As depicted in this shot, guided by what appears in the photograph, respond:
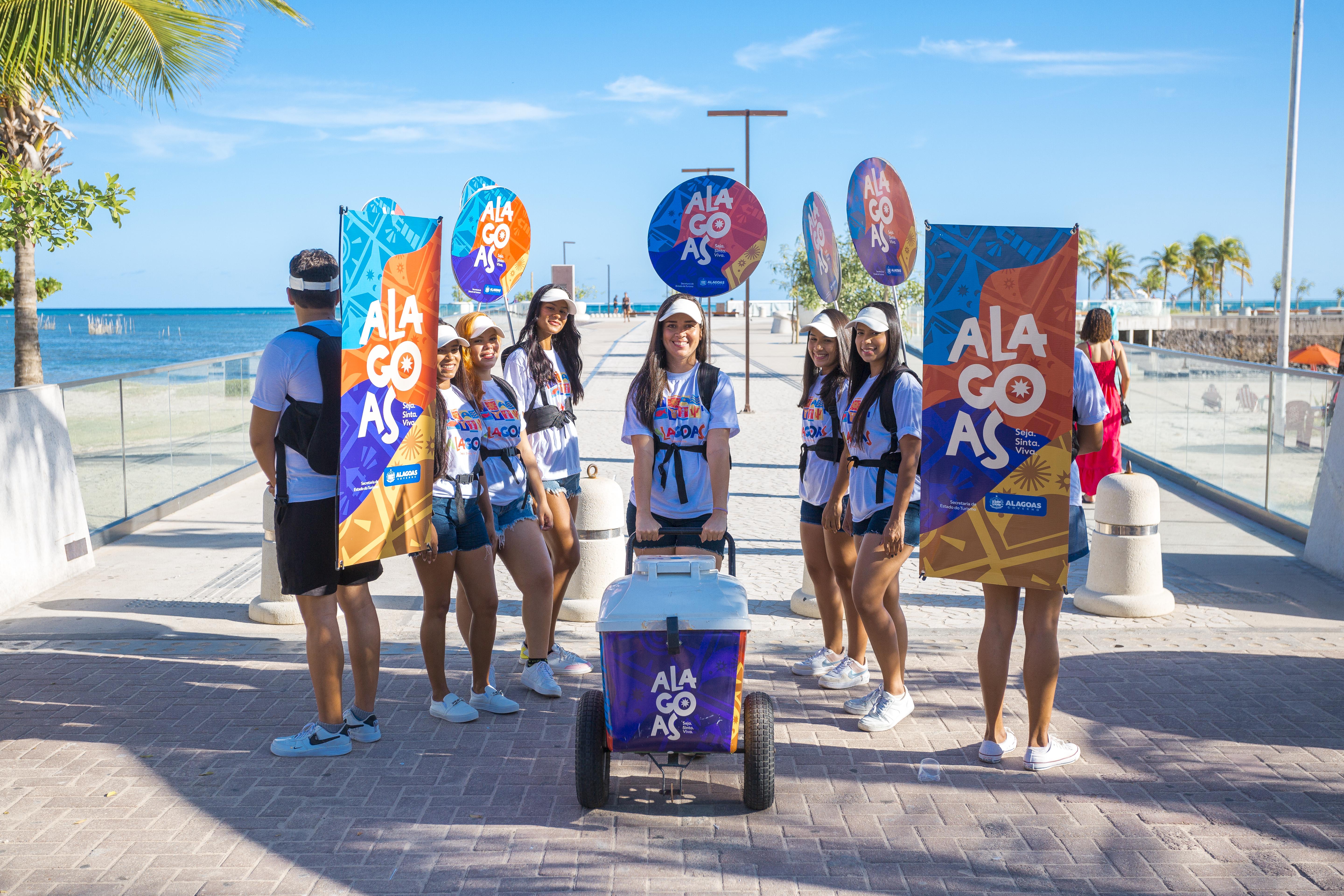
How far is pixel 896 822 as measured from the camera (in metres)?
4.02

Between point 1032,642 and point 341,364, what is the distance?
3068mm

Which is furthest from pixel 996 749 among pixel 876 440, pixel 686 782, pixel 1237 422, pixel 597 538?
pixel 1237 422

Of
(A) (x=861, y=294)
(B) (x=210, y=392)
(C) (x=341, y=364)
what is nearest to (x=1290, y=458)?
(C) (x=341, y=364)

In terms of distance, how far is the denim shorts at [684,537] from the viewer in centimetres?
501

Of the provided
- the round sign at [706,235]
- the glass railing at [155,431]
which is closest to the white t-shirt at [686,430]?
the round sign at [706,235]

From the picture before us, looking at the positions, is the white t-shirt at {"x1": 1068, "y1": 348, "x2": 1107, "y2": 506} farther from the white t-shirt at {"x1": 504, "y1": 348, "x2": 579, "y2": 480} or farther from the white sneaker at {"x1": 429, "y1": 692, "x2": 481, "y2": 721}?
the white sneaker at {"x1": 429, "y1": 692, "x2": 481, "y2": 721}

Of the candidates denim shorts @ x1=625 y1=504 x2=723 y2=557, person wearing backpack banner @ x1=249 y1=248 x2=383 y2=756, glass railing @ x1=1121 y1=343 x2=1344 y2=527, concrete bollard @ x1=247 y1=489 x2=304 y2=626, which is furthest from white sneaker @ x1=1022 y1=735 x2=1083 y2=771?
glass railing @ x1=1121 y1=343 x2=1344 y2=527

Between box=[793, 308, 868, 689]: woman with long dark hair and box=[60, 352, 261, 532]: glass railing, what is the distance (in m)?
5.77

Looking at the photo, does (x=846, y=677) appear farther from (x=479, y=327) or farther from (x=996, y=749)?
(x=479, y=327)

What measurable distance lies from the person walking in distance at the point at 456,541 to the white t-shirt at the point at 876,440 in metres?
1.74

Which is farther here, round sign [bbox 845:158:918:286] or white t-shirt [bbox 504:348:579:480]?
round sign [bbox 845:158:918:286]

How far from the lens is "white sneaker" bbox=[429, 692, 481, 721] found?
504 centimetres

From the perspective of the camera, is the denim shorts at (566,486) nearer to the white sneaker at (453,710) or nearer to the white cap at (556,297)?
the white cap at (556,297)

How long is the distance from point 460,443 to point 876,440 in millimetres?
1925
